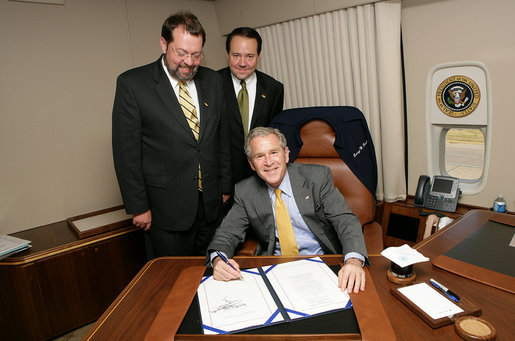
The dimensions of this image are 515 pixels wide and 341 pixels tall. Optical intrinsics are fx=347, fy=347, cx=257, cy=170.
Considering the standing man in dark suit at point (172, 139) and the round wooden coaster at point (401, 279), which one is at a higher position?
the standing man in dark suit at point (172, 139)

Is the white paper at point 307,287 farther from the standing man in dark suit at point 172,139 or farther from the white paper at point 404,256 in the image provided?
the standing man in dark suit at point 172,139

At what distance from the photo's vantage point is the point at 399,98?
2.67m

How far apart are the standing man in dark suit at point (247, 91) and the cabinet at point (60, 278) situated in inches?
40.9

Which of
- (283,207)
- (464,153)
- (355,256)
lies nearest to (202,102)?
(283,207)

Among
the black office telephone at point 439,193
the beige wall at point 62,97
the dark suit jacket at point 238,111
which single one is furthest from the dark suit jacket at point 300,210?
the beige wall at point 62,97

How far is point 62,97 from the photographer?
8.84ft

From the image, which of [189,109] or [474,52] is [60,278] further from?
[474,52]

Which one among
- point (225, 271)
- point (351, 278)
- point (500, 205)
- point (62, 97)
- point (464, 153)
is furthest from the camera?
point (464, 153)

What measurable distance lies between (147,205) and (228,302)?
1.07 m

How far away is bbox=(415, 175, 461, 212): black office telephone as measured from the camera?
2488mm

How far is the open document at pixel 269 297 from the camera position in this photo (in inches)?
43.1

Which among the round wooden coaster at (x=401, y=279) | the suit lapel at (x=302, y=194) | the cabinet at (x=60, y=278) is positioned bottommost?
the cabinet at (x=60, y=278)

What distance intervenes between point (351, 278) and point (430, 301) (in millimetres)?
255

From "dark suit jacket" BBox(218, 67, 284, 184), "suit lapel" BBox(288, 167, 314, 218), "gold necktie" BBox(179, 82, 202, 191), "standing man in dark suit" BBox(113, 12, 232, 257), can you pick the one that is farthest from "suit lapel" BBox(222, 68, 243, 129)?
"suit lapel" BBox(288, 167, 314, 218)
